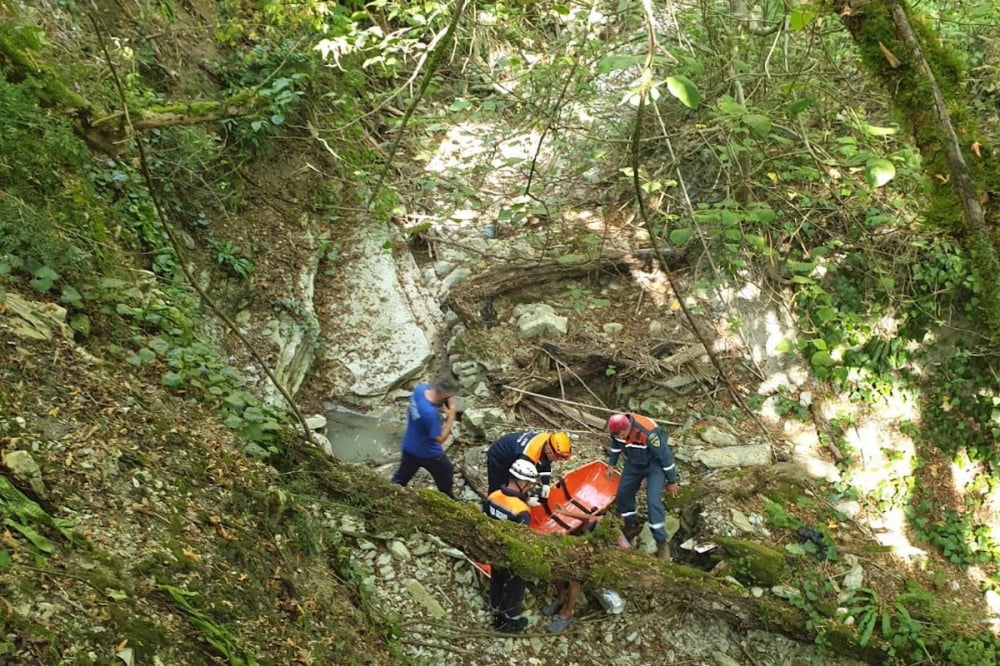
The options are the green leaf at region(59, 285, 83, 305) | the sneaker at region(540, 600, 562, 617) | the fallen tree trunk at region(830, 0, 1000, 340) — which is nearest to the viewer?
the fallen tree trunk at region(830, 0, 1000, 340)

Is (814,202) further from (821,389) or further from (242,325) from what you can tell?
(242,325)

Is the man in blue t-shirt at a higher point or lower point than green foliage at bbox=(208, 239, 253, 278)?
lower

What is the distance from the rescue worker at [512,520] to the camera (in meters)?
4.73

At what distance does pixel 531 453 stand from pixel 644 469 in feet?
3.62

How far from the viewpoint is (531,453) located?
5.14m

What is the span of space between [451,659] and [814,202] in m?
6.06

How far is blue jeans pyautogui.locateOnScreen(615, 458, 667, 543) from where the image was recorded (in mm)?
5551

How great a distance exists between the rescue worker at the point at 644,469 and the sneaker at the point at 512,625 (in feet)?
4.37

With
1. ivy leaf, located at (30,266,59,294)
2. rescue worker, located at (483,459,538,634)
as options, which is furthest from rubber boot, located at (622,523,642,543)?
ivy leaf, located at (30,266,59,294)

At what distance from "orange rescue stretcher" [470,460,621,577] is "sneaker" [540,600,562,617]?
0.51 metres

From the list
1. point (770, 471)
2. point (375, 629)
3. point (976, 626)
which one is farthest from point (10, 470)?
point (976, 626)

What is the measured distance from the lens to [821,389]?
7539 millimetres

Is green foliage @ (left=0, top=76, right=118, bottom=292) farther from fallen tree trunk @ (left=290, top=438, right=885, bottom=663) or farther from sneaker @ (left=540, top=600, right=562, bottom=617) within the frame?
sneaker @ (left=540, top=600, right=562, bottom=617)

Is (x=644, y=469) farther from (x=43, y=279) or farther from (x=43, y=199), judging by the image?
(x=43, y=199)
